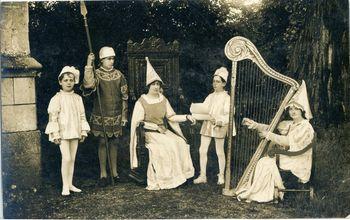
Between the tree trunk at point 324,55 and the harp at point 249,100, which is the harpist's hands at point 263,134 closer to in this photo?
the harp at point 249,100

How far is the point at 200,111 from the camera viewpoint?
229 inches

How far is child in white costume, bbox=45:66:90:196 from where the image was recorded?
18.5 ft

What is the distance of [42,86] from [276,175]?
2.64 meters

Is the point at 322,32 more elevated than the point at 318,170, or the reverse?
the point at 322,32

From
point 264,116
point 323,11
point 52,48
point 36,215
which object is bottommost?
point 36,215

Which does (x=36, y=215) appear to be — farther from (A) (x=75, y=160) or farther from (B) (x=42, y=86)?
(B) (x=42, y=86)

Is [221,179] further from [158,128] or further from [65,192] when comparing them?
[65,192]

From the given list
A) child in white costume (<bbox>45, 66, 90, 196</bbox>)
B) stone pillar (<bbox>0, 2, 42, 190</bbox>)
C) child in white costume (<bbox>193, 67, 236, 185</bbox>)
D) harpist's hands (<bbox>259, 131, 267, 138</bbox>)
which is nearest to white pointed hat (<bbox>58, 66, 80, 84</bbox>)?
child in white costume (<bbox>45, 66, 90, 196</bbox>)

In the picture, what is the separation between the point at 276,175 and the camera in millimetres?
5711

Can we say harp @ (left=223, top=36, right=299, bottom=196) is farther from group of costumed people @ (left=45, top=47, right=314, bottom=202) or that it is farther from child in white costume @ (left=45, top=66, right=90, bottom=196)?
child in white costume @ (left=45, top=66, right=90, bottom=196)

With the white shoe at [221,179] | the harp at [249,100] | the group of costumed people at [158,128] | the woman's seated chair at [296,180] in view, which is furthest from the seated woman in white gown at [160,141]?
the woman's seated chair at [296,180]

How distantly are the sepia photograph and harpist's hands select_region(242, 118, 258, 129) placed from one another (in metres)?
0.01

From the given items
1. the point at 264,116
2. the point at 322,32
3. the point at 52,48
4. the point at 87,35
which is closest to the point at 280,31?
the point at 322,32

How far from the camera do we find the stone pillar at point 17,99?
5.59m
